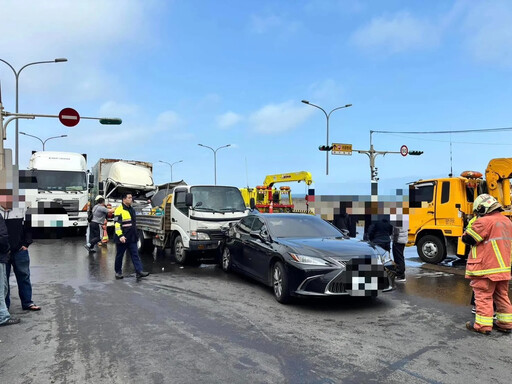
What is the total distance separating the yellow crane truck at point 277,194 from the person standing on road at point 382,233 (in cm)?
1632

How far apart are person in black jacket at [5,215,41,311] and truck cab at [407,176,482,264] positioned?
784cm

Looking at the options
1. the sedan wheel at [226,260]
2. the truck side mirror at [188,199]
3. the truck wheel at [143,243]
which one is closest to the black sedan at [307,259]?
the sedan wheel at [226,260]

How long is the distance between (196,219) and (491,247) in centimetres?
634

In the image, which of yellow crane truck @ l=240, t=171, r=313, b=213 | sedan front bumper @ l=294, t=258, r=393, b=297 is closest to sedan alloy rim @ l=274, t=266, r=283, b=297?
sedan front bumper @ l=294, t=258, r=393, b=297

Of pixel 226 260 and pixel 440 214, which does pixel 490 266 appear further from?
pixel 440 214

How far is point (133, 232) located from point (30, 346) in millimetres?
4158

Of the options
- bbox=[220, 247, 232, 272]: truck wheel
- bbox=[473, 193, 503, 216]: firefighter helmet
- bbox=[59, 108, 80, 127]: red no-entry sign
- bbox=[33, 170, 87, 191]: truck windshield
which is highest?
bbox=[59, 108, 80, 127]: red no-entry sign

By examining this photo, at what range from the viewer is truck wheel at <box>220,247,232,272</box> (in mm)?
8862

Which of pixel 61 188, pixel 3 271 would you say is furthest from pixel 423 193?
pixel 61 188

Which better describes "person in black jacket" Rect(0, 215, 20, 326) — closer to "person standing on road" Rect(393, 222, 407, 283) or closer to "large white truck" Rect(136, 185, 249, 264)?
"large white truck" Rect(136, 185, 249, 264)

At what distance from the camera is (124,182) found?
62.6ft

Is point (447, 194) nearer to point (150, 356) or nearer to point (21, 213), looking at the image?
point (150, 356)

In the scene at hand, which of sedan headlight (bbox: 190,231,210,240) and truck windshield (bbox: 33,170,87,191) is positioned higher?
truck windshield (bbox: 33,170,87,191)

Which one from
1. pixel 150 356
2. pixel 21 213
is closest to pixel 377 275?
pixel 150 356
